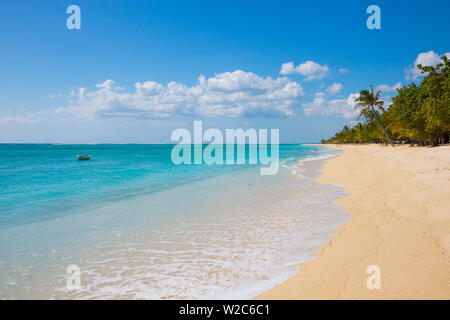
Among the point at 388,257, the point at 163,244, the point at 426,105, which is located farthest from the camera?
the point at 426,105

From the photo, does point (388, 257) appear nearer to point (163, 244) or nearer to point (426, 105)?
point (163, 244)

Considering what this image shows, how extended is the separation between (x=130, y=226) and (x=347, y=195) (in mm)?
10441

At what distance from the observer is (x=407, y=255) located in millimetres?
5176

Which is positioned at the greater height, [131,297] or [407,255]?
[407,255]

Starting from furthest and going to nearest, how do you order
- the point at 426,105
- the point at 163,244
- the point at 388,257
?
the point at 426,105 → the point at 163,244 → the point at 388,257

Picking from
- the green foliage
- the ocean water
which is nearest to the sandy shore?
the ocean water

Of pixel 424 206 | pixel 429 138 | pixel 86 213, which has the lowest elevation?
pixel 86 213

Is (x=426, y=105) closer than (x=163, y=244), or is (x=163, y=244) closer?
(x=163, y=244)

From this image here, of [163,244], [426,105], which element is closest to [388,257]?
[163,244]

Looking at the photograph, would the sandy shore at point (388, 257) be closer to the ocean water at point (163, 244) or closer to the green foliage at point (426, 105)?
the ocean water at point (163, 244)

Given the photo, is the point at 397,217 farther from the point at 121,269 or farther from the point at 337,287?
the point at 121,269

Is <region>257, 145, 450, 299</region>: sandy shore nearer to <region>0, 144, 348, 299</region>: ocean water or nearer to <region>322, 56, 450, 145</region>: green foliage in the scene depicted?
<region>0, 144, 348, 299</region>: ocean water
